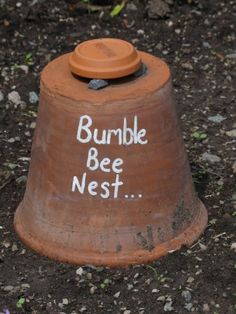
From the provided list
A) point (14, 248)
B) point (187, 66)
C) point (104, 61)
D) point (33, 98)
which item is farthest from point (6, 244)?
point (187, 66)

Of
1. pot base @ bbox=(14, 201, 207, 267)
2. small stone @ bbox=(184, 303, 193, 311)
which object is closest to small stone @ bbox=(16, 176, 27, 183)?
pot base @ bbox=(14, 201, 207, 267)

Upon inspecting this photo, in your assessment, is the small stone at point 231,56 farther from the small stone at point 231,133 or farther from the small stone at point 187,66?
the small stone at point 231,133

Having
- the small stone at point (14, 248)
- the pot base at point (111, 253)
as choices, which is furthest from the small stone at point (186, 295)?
the small stone at point (14, 248)

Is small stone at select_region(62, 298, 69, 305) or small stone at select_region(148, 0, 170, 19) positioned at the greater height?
small stone at select_region(62, 298, 69, 305)

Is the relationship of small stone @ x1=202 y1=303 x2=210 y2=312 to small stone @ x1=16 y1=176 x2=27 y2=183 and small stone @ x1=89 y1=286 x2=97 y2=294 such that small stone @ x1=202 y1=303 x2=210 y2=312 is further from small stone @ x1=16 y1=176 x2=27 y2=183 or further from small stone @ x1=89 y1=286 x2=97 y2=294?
small stone @ x1=16 y1=176 x2=27 y2=183

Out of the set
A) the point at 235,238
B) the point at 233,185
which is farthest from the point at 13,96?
the point at 235,238

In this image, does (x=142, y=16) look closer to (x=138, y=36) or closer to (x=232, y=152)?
(x=138, y=36)
